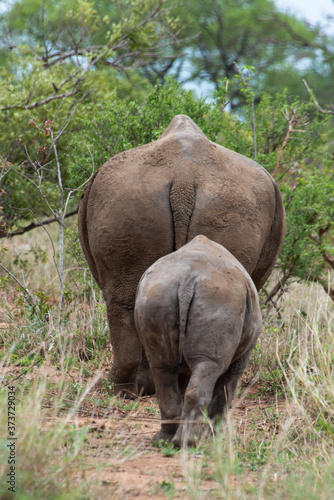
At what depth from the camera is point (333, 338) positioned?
15.6 feet

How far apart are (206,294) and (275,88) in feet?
86.0

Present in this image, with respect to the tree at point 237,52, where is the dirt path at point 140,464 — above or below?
above

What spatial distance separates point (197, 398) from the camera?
11.7 feet

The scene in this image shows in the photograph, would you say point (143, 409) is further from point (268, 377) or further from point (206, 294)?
point (206, 294)

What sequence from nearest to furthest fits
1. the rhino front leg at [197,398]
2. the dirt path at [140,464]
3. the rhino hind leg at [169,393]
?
the dirt path at [140,464]
the rhino front leg at [197,398]
the rhino hind leg at [169,393]

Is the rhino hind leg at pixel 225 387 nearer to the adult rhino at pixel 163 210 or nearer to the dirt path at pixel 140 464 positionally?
the dirt path at pixel 140 464

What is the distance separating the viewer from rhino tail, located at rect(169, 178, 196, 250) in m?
4.52


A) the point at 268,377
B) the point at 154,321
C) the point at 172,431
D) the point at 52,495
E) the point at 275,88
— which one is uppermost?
the point at 154,321

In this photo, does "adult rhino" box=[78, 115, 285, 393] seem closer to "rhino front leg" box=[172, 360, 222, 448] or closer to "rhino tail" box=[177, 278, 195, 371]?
"rhino tail" box=[177, 278, 195, 371]

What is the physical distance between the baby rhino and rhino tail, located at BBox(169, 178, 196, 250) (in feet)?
2.16

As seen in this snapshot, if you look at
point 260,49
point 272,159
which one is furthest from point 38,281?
point 260,49

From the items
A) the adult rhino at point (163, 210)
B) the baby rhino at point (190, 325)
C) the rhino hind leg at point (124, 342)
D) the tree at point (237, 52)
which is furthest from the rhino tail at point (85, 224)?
the tree at point (237, 52)

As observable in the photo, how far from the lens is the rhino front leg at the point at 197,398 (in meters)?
3.58

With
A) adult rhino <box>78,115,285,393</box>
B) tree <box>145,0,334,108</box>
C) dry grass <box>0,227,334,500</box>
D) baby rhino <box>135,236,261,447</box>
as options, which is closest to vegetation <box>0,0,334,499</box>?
dry grass <box>0,227,334,500</box>
